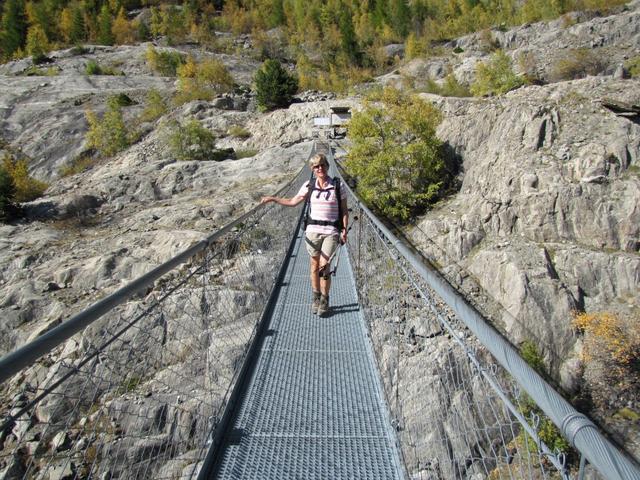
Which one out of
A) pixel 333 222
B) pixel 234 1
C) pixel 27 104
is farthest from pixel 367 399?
pixel 234 1

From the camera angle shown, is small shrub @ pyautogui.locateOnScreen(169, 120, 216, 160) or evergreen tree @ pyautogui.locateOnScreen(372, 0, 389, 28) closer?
small shrub @ pyautogui.locateOnScreen(169, 120, 216, 160)

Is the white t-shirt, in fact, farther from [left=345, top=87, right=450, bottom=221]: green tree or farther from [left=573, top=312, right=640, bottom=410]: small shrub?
[left=345, top=87, right=450, bottom=221]: green tree

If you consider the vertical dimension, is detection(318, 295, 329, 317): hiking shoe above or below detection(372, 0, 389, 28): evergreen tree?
below

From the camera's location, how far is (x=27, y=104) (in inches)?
1503

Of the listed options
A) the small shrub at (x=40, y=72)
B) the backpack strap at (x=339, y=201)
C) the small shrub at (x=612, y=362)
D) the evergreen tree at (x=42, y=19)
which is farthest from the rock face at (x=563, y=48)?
the evergreen tree at (x=42, y=19)

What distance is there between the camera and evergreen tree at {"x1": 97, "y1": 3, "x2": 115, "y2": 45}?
67.8 m

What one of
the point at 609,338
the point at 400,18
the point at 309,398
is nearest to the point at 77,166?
the point at 309,398

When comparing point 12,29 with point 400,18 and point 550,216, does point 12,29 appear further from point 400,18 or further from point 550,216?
point 550,216

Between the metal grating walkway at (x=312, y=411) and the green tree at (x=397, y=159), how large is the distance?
13.3 metres

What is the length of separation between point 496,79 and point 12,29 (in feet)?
279

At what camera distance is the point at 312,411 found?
2848 mm

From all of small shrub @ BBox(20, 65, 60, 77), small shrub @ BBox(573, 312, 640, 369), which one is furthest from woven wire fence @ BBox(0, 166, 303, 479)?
small shrub @ BBox(20, 65, 60, 77)

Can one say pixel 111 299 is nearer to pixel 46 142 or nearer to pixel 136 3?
pixel 46 142

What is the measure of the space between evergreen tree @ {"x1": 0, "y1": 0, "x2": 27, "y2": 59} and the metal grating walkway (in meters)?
87.7
